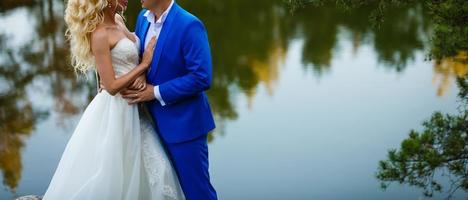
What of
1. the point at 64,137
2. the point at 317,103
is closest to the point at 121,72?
the point at 64,137

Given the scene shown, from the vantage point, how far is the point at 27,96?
864cm

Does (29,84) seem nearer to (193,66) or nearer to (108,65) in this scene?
(108,65)

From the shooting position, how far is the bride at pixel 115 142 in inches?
112

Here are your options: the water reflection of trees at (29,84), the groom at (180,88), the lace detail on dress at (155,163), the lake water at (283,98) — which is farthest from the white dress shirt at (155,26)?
the water reflection of trees at (29,84)

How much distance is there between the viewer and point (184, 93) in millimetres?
2785

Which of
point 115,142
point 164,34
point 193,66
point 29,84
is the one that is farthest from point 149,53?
point 29,84

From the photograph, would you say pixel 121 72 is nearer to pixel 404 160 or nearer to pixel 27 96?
pixel 404 160

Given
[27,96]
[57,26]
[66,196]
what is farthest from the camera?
[57,26]

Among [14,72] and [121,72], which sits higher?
[14,72]

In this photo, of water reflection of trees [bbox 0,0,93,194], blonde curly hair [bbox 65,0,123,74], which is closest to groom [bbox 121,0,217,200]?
blonde curly hair [bbox 65,0,123,74]

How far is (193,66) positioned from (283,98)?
5513 millimetres

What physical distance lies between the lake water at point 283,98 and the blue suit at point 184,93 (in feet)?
9.00

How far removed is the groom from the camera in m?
2.76

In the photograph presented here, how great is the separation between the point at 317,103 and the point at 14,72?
4.31 metres
